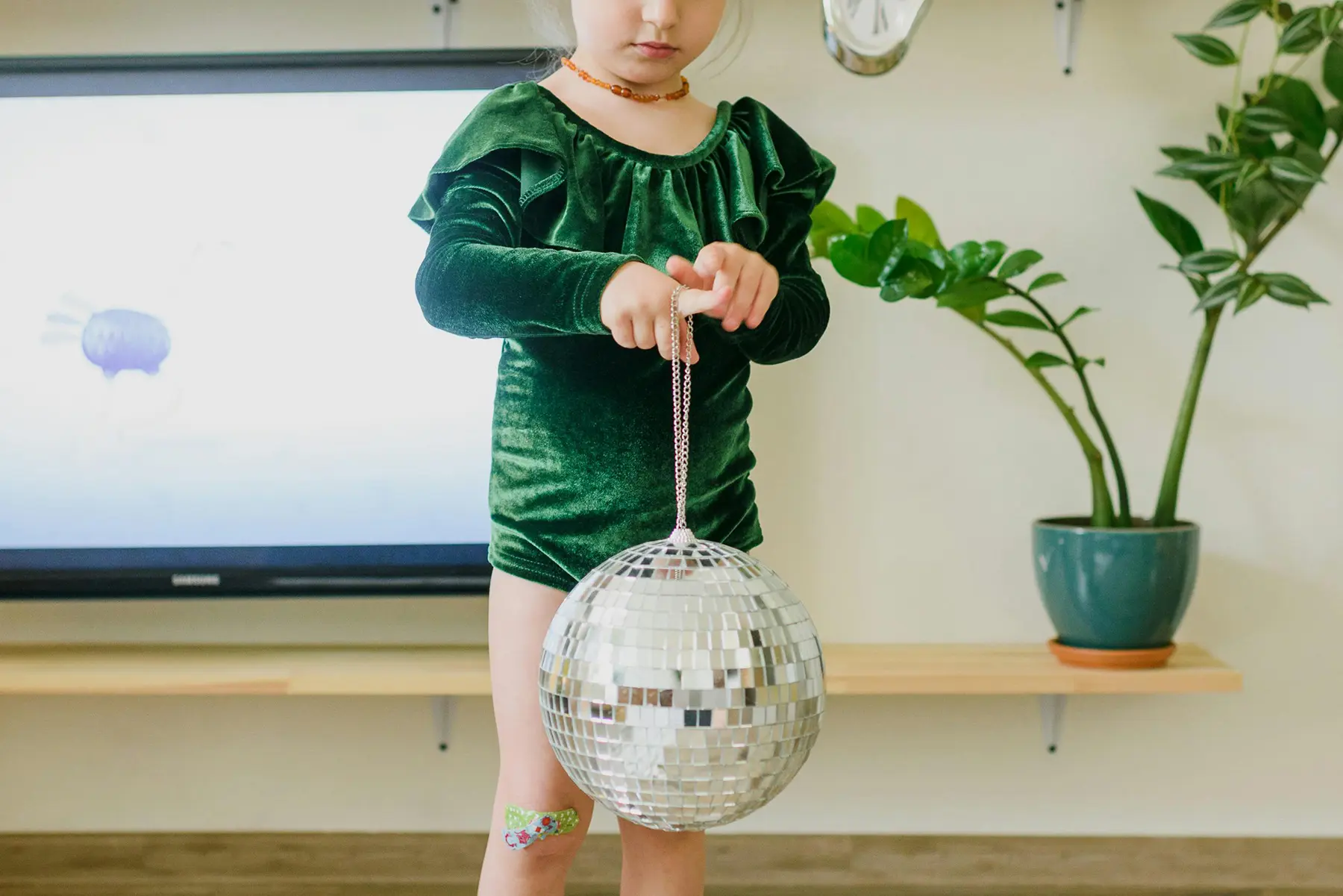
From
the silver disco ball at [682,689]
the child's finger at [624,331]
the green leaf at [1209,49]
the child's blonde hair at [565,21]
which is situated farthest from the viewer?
the green leaf at [1209,49]

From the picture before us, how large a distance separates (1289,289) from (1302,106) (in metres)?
0.25

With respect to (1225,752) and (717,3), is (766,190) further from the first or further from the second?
(1225,752)

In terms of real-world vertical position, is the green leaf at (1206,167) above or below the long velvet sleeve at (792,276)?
above

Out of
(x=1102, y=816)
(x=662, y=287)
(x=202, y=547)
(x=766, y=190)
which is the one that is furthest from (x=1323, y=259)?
(x=202, y=547)

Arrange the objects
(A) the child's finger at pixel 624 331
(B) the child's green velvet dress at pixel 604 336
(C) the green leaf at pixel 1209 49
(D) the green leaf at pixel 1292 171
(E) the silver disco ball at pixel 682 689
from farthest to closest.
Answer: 1. (C) the green leaf at pixel 1209 49
2. (D) the green leaf at pixel 1292 171
3. (B) the child's green velvet dress at pixel 604 336
4. (A) the child's finger at pixel 624 331
5. (E) the silver disco ball at pixel 682 689

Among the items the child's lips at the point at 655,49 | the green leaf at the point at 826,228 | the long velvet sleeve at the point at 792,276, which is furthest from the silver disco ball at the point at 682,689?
the green leaf at the point at 826,228

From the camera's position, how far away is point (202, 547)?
1.47m

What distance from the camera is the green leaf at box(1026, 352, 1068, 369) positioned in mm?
1344

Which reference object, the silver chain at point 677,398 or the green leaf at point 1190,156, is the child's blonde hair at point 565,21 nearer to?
the silver chain at point 677,398

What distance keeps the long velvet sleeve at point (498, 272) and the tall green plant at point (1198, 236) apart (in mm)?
580

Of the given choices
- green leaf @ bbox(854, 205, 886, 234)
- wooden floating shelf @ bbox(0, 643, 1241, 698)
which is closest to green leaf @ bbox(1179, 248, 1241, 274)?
green leaf @ bbox(854, 205, 886, 234)

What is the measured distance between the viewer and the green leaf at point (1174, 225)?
1.35 m

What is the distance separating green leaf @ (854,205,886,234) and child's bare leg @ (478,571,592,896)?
0.76m

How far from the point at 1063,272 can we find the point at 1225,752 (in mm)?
678
